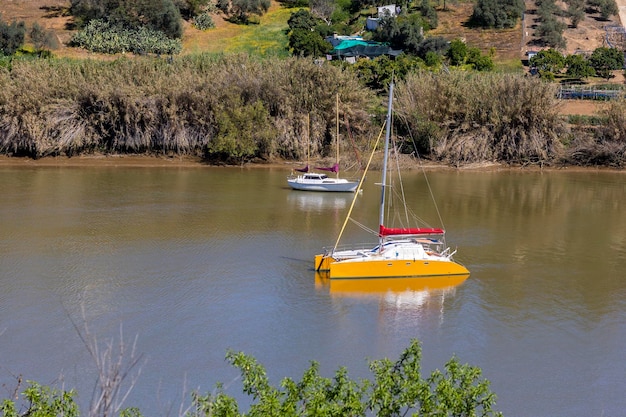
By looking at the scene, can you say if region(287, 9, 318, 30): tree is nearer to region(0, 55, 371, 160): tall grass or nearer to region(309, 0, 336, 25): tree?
region(309, 0, 336, 25): tree

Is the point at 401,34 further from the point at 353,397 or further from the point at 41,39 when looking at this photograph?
the point at 353,397

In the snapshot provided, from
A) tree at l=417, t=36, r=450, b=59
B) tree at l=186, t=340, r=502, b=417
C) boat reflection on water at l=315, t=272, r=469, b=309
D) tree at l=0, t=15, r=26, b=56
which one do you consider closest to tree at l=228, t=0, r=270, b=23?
tree at l=417, t=36, r=450, b=59

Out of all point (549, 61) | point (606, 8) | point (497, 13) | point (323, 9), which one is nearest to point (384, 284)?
point (549, 61)

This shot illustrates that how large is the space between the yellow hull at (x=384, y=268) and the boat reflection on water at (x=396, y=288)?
155 mm

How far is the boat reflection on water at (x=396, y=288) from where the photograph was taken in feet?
93.1

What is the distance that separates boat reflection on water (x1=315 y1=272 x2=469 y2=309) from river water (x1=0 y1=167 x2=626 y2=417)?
120 mm

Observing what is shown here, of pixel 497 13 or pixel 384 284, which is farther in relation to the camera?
pixel 497 13

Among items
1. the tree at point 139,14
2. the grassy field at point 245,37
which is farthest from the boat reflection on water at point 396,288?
the tree at point 139,14

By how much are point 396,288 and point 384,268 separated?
89 centimetres

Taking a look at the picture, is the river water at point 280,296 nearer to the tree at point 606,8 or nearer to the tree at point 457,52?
the tree at point 457,52

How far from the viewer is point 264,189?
47438mm

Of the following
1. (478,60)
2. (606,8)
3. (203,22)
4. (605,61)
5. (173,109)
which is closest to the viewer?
(173,109)

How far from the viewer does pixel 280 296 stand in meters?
28.3

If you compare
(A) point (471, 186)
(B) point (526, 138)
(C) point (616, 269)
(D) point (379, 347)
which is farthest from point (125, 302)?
(B) point (526, 138)
